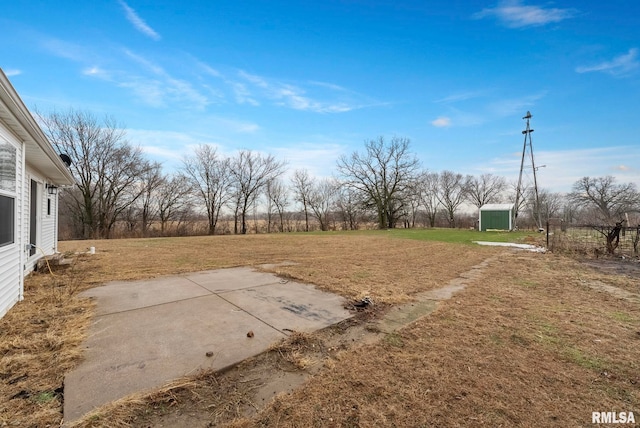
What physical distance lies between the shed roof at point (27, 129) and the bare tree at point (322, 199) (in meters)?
23.8

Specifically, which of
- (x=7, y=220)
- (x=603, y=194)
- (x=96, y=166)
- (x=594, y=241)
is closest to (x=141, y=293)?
(x=7, y=220)

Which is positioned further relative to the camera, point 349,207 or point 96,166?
point 349,207

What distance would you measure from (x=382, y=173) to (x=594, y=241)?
20007 mm

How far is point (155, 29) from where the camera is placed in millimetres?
7562

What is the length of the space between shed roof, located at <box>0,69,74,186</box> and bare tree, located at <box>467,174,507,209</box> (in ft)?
132

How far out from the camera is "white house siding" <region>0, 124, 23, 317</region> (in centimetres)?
322

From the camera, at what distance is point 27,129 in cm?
363

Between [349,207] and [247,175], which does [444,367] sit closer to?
[247,175]

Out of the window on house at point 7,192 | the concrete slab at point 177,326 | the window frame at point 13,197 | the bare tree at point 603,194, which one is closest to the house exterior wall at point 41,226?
the window frame at point 13,197

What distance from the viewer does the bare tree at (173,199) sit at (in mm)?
22562

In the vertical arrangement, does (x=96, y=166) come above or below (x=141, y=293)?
above

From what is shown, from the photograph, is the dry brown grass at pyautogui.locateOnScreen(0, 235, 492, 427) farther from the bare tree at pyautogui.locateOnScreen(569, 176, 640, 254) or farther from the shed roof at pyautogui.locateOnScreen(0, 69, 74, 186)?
the bare tree at pyautogui.locateOnScreen(569, 176, 640, 254)

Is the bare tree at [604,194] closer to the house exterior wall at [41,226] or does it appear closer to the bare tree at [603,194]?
the bare tree at [603,194]

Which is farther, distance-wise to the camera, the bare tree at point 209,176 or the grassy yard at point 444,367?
the bare tree at point 209,176
